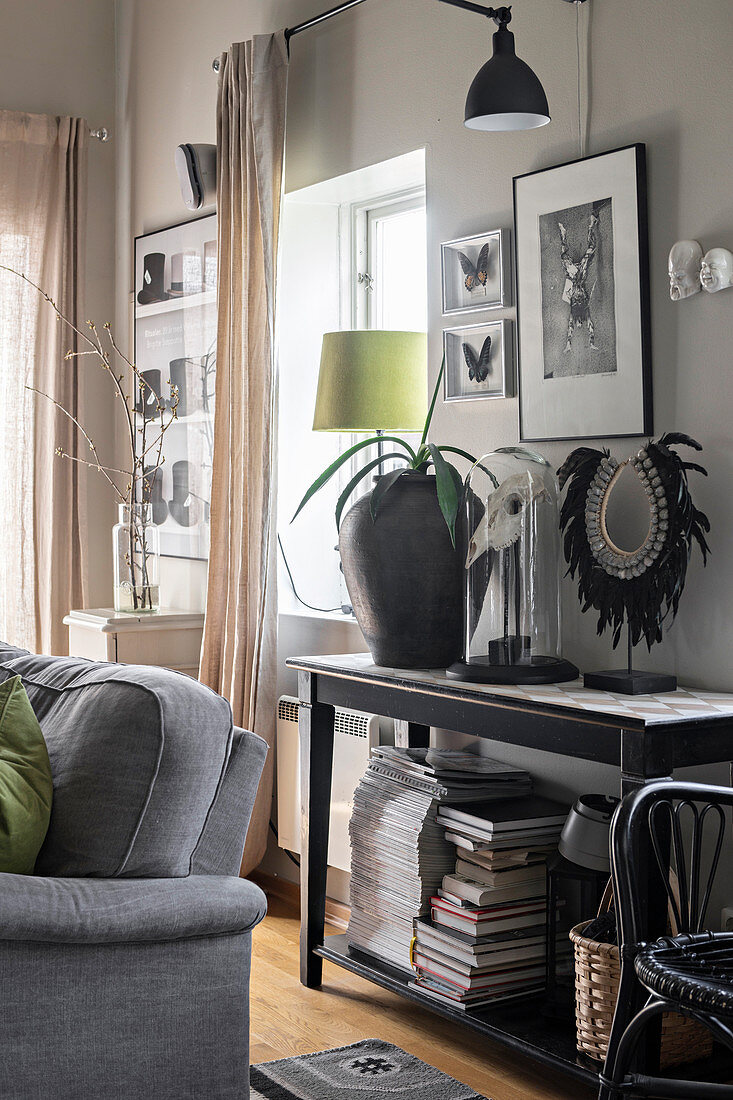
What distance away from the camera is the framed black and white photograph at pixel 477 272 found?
2864 millimetres

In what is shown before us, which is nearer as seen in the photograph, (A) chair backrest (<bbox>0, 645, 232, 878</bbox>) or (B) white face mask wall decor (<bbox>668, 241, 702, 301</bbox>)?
(A) chair backrest (<bbox>0, 645, 232, 878</bbox>)

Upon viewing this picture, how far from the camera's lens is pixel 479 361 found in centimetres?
296

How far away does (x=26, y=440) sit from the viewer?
14.9 ft

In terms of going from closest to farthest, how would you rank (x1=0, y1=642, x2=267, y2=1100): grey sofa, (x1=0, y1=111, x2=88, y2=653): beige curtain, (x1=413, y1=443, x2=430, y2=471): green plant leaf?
(x1=0, y1=642, x2=267, y2=1100): grey sofa
(x1=413, y1=443, x2=430, y2=471): green plant leaf
(x1=0, y1=111, x2=88, y2=653): beige curtain

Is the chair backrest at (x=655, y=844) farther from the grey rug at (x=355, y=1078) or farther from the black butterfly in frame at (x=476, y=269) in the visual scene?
the black butterfly in frame at (x=476, y=269)

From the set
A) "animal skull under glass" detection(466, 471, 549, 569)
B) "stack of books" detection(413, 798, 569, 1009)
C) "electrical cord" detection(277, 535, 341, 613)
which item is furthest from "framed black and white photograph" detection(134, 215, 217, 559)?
"stack of books" detection(413, 798, 569, 1009)

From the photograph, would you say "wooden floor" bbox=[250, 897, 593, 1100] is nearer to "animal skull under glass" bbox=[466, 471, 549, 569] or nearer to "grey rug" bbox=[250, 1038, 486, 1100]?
"grey rug" bbox=[250, 1038, 486, 1100]

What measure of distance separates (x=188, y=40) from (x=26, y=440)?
154cm

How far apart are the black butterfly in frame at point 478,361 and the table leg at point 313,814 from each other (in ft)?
2.73

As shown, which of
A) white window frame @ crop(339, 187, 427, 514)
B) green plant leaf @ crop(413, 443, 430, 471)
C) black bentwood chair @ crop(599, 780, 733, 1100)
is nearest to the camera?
black bentwood chair @ crop(599, 780, 733, 1100)

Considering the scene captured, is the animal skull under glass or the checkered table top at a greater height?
the animal skull under glass

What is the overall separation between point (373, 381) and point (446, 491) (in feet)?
1.68

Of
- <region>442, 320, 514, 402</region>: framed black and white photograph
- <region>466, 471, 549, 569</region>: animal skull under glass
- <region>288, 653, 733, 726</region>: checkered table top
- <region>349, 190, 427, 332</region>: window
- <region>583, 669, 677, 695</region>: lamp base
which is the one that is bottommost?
<region>288, 653, 733, 726</region>: checkered table top

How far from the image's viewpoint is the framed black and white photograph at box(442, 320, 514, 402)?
9.45 ft
